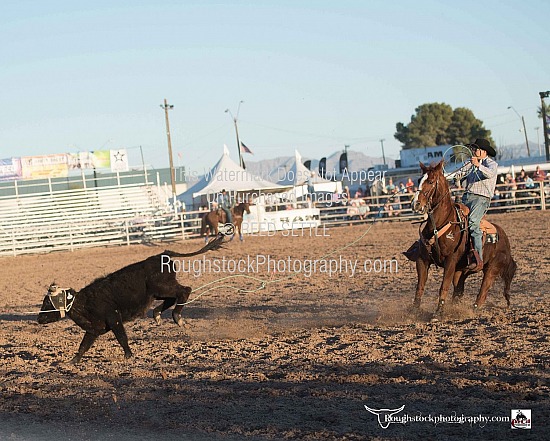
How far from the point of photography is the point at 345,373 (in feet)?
20.3

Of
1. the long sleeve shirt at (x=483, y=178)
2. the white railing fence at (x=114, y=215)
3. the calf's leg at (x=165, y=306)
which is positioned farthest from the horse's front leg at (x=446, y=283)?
the white railing fence at (x=114, y=215)

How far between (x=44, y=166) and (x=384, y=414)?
34.8 metres

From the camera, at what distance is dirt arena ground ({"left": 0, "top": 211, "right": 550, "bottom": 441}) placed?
16.2 ft

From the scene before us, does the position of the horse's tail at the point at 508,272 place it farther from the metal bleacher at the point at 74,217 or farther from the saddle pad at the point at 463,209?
the metal bleacher at the point at 74,217

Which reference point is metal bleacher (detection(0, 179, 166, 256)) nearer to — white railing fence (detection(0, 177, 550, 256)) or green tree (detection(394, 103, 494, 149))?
white railing fence (detection(0, 177, 550, 256))

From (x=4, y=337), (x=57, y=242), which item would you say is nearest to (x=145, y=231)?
(x=57, y=242)

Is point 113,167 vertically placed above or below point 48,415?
above

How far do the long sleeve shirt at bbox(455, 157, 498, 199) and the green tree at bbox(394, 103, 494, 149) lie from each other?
2927 inches

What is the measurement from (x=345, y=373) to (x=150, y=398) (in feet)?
5.14

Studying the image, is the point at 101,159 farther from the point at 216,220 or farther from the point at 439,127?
the point at 439,127

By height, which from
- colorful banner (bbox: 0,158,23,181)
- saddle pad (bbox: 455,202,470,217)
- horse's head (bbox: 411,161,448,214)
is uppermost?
colorful banner (bbox: 0,158,23,181)

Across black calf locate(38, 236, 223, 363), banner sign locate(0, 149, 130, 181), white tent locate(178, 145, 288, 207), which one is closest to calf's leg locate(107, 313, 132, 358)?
black calf locate(38, 236, 223, 363)

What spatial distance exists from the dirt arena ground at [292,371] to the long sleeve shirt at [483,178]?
4.71ft

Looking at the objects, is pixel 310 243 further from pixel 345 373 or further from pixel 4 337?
pixel 345 373
